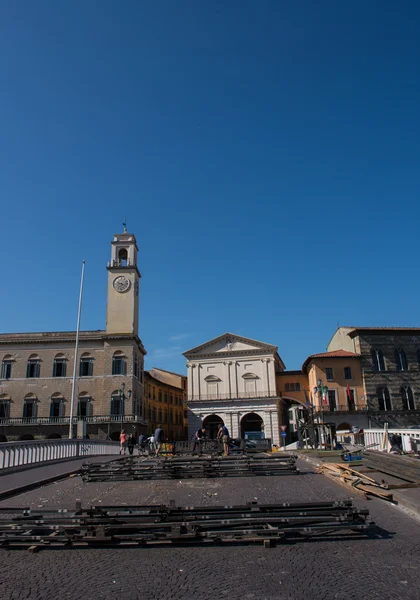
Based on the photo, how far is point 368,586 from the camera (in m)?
4.94

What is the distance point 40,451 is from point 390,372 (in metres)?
44.7

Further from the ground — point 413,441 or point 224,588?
point 413,441

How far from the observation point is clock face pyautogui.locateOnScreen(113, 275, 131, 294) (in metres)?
55.5

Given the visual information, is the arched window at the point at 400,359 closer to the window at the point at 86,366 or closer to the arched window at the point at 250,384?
the arched window at the point at 250,384

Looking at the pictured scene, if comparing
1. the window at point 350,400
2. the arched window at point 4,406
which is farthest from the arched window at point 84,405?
the window at point 350,400

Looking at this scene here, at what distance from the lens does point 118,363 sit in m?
52.7

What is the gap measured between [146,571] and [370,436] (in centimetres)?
2078

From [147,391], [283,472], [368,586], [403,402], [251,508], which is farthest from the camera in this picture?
[147,391]

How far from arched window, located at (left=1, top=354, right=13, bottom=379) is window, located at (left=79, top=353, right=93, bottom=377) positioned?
8.20 meters

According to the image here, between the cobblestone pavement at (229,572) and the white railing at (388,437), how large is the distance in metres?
9.99

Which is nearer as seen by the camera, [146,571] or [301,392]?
[146,571]

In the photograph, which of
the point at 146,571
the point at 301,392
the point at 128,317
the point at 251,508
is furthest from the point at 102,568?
the point at 301,392

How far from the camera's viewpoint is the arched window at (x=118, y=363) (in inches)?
2062

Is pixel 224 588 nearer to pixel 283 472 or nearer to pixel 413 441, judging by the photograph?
pixel 283 472
